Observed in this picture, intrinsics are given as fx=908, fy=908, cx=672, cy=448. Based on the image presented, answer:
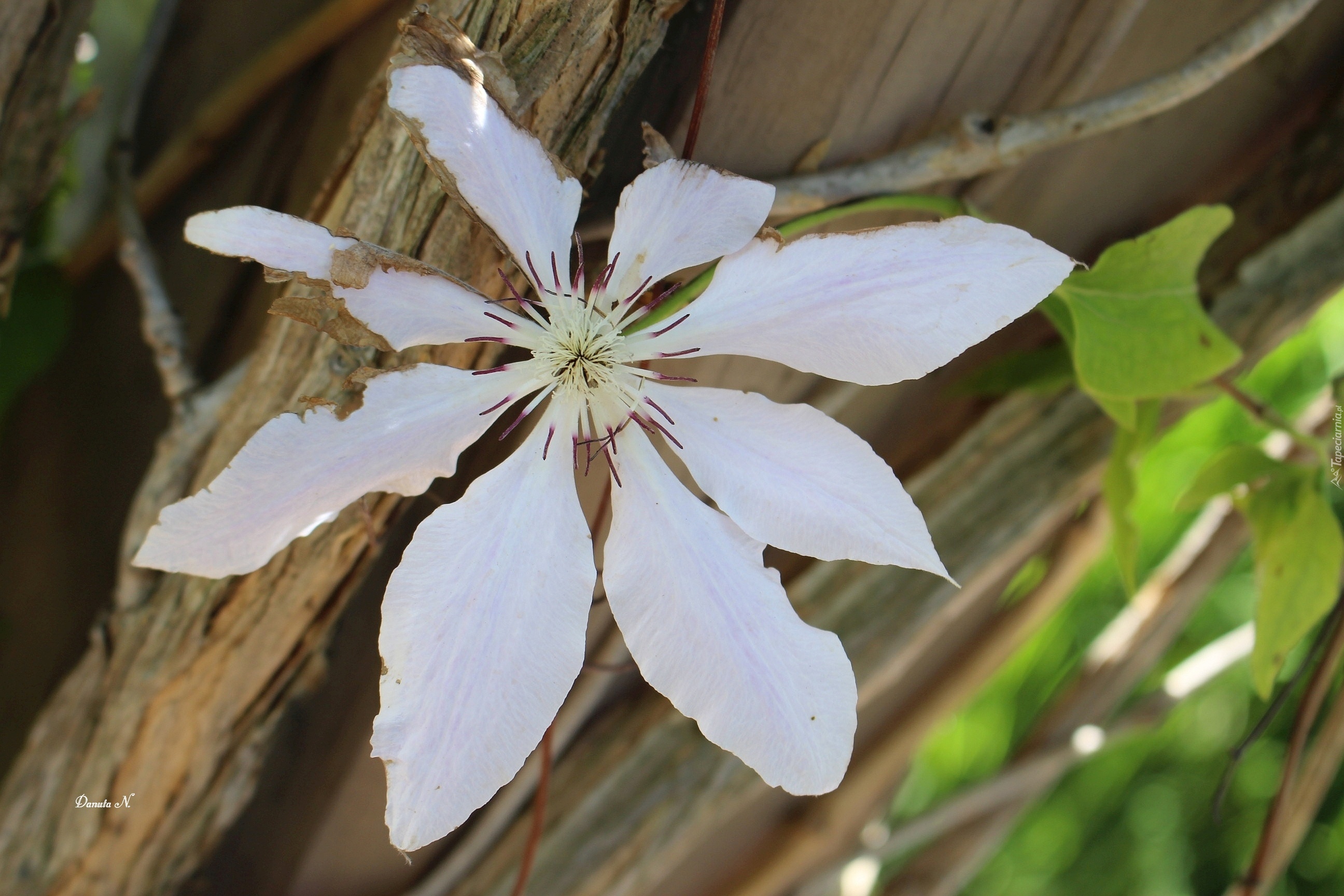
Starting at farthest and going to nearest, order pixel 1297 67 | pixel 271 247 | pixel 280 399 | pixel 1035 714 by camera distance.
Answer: pixel 1035 714, pixel 1297 67, pixel 280 399, pixel 271 247

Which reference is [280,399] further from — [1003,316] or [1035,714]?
[1035,714]

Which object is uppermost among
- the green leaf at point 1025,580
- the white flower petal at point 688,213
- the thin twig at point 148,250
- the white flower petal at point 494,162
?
the thin twig at point 148,250

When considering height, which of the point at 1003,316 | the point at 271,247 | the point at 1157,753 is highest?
the point at 271,247

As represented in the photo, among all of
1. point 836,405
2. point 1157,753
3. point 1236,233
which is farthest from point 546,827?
point 1157,753

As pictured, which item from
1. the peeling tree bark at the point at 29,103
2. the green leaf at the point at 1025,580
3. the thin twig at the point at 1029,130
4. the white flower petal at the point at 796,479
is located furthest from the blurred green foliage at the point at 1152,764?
the peeling tree bark at the point at 29,103

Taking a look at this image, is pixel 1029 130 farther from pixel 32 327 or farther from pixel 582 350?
pixel 32 327

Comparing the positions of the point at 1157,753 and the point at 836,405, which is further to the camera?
the point at 1157,753

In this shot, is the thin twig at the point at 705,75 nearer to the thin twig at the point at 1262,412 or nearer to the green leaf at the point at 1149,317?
the green leaf at the point at 1149,317

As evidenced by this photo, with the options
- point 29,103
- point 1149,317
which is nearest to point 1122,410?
point 1149,317
